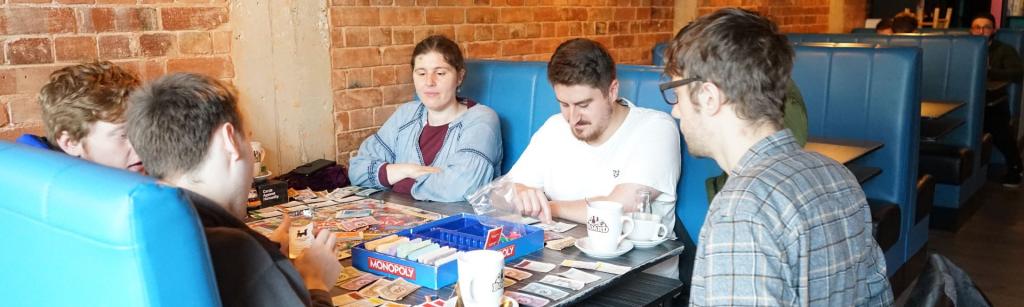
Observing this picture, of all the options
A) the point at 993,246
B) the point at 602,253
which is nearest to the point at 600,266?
the point at 602,253

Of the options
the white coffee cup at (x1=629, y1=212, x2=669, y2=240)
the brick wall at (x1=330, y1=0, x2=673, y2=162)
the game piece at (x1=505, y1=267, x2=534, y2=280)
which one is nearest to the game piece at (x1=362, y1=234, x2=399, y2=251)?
the game piece at (x1=505, y1=267, x2=534, y2=280)

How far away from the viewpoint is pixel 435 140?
3.37 meters

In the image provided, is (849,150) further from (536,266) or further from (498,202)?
(536,266)

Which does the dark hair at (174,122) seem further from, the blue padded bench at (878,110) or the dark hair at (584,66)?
the blue padded bench at (878,110)

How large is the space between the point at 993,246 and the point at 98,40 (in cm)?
457

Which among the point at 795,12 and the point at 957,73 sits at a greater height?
the point at 795,12

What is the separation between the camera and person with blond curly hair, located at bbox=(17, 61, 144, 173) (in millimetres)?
2014

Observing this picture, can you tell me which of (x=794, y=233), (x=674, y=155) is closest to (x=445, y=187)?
(x=674, y=155)

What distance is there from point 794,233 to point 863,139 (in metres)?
2.64

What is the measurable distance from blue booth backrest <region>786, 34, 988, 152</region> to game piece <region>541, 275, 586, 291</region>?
402cm

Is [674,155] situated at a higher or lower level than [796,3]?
lower

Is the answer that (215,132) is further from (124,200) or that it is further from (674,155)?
(674,155)

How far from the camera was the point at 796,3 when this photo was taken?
777 centimetres

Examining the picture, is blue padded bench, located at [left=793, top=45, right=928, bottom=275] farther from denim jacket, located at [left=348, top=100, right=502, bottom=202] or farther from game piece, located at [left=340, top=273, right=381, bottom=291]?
game piece, located at [left=340, top=273, right=381, bottom=291]
